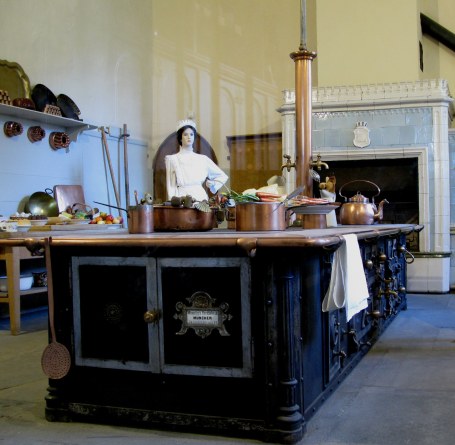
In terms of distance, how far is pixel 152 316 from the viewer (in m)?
2.21

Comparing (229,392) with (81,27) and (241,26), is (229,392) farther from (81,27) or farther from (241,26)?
(241,26)

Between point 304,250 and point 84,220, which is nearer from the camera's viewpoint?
point 304,250

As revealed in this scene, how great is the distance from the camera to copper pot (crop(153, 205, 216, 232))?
104 inches

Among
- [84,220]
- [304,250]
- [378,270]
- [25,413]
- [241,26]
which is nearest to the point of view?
[304,250]

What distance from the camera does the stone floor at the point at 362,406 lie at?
214cm

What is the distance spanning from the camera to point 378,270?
12.1 feet

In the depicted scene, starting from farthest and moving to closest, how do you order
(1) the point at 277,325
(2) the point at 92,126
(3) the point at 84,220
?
(2) the point at 92,126, (3) the point at 84,220, (1) the point at 277,325

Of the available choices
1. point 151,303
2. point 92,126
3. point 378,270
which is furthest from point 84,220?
point 151,303

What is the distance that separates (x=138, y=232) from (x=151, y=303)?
43 cm

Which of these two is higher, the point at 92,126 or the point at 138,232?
the point at 92,126

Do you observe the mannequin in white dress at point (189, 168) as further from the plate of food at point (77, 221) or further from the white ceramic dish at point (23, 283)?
the white ceramic dish at point (23, 283)

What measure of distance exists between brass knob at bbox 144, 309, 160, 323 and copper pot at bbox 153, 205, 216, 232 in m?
0.51

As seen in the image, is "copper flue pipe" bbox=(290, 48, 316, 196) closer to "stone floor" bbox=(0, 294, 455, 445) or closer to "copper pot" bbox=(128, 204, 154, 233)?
"stone floor" bbox=(0, 294, 455, 445)

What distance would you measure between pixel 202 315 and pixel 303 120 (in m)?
1.93
